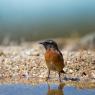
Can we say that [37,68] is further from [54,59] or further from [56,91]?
[56,91]

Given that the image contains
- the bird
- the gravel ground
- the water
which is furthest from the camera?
the gravel ground

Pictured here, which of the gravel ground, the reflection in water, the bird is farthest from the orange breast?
the reflection in water

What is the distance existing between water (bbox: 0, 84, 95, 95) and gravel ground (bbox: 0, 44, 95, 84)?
28.8 inches

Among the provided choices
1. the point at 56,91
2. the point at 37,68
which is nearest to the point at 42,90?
the point at 56,91

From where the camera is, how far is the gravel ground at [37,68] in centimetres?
1789

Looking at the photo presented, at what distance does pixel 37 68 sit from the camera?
18875 millimetres

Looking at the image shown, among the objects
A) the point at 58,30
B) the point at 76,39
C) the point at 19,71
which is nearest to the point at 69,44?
the point at 76,39

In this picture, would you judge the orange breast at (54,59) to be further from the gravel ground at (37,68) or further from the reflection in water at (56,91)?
the reflection in water at (56,91)

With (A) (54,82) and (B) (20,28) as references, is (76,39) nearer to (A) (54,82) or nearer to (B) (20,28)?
(B) (20,28)

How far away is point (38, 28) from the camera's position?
39.4m

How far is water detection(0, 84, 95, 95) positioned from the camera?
15781 mm

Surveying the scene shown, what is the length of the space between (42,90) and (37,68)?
8.90ft

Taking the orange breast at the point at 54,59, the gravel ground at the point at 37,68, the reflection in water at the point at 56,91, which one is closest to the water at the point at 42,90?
the reflection in water at the point at 56,91

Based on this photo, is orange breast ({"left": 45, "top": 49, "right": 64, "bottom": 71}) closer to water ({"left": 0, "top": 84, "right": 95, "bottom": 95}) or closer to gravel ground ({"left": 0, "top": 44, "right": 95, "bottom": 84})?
gravel ground ({"left": 0, "top": 44, "right": 95, "bottom": 84})
